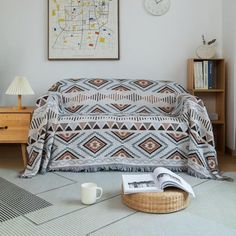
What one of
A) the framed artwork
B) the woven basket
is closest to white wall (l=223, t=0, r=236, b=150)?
the framed artwork

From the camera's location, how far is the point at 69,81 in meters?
3.02

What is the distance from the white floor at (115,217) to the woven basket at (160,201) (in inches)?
1.3

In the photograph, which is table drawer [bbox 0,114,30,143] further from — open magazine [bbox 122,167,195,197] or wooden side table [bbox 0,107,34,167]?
open magazine [bbox 122,167,195,197]

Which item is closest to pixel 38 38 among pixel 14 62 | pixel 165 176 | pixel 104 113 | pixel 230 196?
pixel 14 62

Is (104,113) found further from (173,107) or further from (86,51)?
(86,51)

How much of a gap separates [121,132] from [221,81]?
4.61ft

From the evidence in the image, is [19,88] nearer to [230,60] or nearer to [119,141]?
[119,141]

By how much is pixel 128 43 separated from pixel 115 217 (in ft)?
7.32

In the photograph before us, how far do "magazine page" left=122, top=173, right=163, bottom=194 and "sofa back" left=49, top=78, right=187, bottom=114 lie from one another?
1.05 meters

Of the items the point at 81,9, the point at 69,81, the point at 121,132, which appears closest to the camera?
the point at 121,132

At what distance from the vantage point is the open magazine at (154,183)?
1.70m

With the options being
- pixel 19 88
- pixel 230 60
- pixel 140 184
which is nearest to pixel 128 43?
pixel 230 60

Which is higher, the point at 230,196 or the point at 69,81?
the point at 69,81

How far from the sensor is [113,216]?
1617mm
